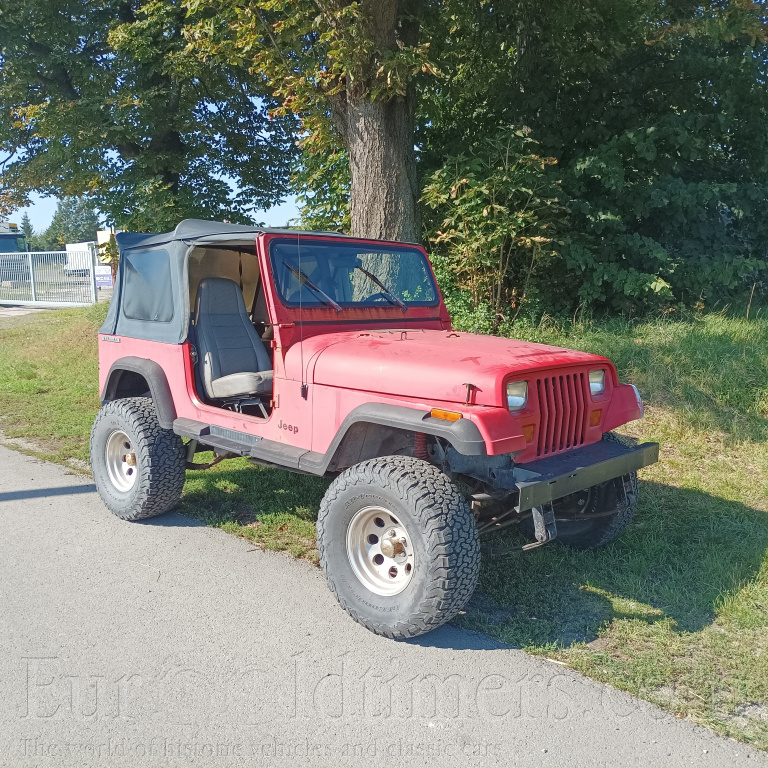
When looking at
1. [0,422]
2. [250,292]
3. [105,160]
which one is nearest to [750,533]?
[250,292]

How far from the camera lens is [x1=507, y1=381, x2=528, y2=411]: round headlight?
131 inches

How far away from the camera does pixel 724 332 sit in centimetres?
773

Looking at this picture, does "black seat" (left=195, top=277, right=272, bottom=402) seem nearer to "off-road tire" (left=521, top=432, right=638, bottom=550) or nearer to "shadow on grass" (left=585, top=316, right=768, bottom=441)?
"off-road tire" (left=521, top=432, right=638, bottom=550)

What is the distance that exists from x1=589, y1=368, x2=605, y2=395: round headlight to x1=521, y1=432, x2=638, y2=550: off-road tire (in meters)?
0.33

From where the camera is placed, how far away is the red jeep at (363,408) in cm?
324

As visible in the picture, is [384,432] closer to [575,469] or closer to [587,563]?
[575,469]

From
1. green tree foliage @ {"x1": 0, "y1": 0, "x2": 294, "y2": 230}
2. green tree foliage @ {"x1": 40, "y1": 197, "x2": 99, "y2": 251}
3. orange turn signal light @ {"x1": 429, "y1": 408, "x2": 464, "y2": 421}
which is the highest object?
green tree foliage @ {"x1": 40, "y1": 197, "x2": 99, "y2": 251}

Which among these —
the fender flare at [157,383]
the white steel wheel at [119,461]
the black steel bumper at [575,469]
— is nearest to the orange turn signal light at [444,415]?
the black steel bumper at [575,469]

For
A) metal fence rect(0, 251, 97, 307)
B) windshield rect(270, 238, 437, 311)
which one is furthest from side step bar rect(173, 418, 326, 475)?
metal fence rect(0, 251, 97, 307)

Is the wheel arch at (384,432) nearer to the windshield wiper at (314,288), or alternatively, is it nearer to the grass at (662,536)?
the grass at (662,536)

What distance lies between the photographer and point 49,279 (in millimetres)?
22547

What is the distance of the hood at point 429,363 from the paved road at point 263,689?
3.85ft

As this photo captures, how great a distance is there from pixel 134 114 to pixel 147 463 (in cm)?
896

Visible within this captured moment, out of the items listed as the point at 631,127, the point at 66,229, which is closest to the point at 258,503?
the point at 631,127
